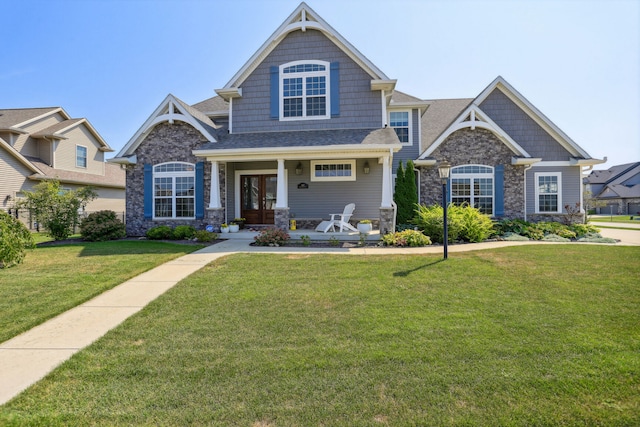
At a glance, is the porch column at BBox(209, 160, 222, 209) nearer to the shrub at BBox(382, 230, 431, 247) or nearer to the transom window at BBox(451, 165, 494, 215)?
the shrub at BBox(382, 230, 431, 247)

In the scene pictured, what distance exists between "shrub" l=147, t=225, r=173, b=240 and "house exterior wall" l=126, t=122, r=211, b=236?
44.6 inches

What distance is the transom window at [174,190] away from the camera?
13.4 metres

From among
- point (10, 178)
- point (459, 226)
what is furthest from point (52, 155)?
point (459, 226)

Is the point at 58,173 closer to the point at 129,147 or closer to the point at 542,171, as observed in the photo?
the point at 129,147

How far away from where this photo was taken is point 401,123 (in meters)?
15.2

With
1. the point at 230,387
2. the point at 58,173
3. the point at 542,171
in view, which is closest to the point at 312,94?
the point at 542,171

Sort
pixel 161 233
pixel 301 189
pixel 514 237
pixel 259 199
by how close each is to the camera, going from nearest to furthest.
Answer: pixel 514 237, pixel 161 233, pixel 301 189, pixel 259 199

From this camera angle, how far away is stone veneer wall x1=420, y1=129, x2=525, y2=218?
45.2 ft

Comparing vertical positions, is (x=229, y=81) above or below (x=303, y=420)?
above

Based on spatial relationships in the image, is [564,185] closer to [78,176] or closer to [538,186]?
[538,186]

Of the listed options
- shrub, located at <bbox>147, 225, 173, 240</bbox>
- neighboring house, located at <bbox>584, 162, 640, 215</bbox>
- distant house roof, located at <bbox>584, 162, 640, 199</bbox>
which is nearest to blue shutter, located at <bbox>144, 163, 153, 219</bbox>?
shrub, located at <bbox>147, 225, 173, 240</bbox>

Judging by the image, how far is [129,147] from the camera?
1338 cm

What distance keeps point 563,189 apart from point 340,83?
11256 mm

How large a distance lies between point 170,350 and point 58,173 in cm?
2218
